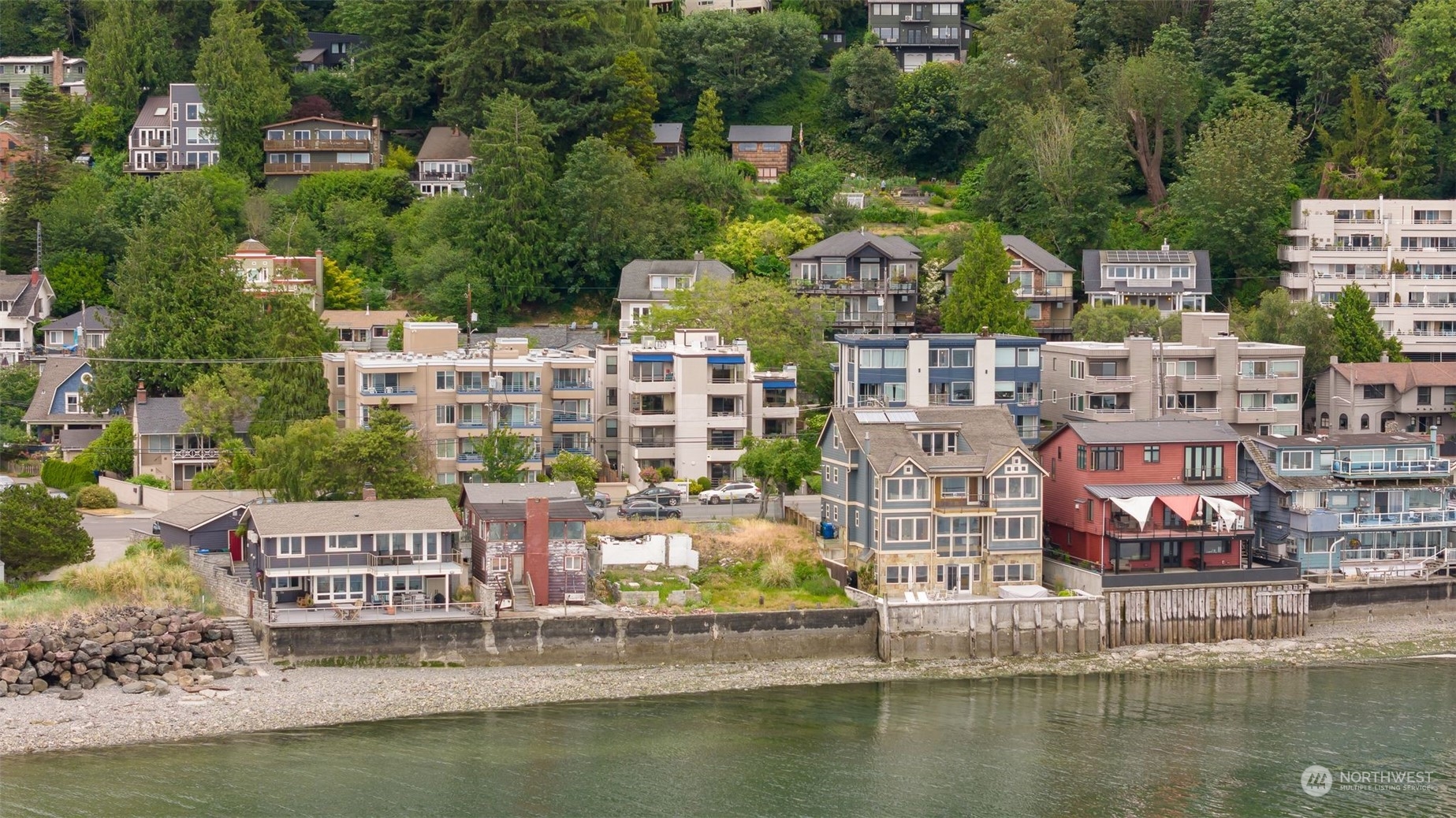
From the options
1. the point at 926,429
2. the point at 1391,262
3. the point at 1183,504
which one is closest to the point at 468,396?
the point at 926,429

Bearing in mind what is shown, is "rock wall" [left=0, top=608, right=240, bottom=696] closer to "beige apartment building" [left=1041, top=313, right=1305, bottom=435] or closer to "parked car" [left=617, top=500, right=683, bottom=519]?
"parked car" [left=617, top=500, right=683, bottom=519]

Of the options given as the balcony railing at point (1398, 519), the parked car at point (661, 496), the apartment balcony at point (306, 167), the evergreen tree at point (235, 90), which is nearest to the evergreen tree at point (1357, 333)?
the balcony railing at point (1398, 519)

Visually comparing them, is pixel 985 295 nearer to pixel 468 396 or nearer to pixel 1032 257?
pixel 1032 257

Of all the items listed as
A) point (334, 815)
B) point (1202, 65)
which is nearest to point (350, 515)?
point (334, 815)

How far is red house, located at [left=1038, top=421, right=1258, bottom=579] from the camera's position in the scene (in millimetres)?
56125

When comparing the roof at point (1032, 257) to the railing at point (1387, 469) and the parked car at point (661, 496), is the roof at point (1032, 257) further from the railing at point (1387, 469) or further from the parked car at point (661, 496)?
the railing at point (1387, 469)

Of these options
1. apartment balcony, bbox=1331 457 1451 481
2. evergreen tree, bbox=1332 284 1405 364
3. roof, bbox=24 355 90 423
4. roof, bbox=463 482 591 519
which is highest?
evergreen tree, bbox=1332 284 1405 364

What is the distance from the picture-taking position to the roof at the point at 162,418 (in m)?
67.2

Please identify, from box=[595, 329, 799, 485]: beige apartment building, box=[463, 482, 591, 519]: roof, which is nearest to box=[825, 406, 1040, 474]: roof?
box=[463, 482, 591, 519]: roof

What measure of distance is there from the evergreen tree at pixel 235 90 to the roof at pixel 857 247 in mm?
27334

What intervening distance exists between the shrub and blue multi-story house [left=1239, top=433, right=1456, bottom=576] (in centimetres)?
3584

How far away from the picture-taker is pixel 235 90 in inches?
3568

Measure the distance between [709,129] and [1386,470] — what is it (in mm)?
43175

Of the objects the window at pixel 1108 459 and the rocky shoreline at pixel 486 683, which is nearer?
the rocky shoreline at pixel 486 683
